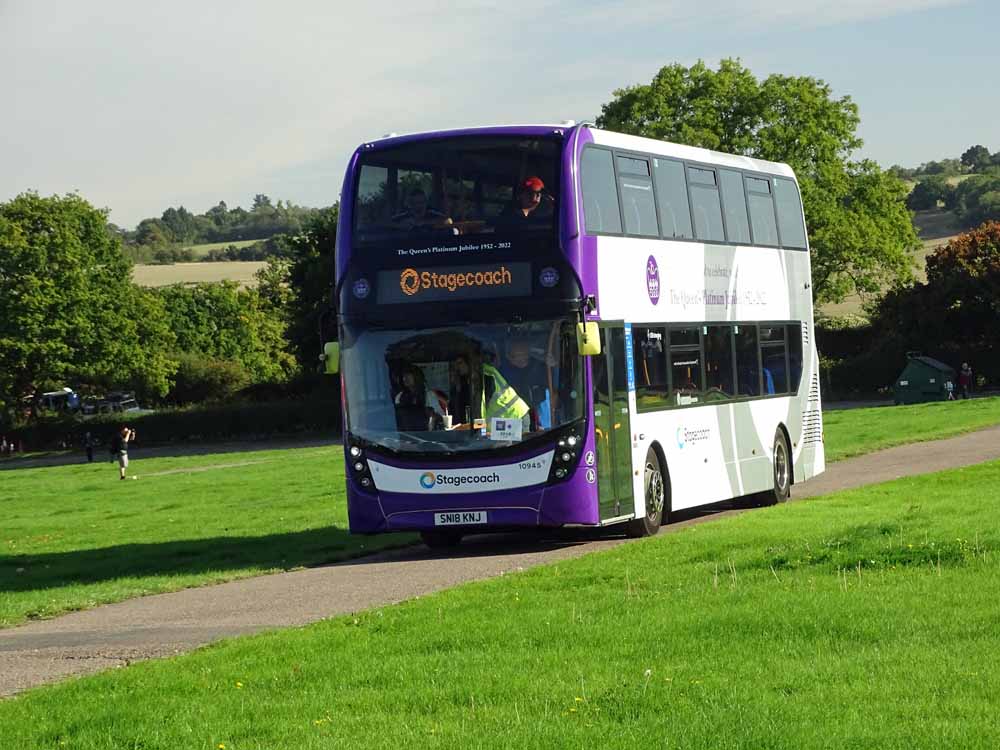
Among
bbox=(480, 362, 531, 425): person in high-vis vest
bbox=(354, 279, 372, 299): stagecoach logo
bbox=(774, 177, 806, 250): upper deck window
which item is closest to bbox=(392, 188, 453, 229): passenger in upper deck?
bbox=(354, 279, 372, 299): stagecoach logo

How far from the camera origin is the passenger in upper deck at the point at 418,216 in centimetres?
1897

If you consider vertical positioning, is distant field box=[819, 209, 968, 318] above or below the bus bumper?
above

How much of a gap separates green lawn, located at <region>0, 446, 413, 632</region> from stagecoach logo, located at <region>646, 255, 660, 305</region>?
4809 mm

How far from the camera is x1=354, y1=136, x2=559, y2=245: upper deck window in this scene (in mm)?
18797

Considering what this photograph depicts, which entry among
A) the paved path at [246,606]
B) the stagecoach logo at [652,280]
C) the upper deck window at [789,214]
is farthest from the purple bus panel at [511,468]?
the upper deck window at [789,214]

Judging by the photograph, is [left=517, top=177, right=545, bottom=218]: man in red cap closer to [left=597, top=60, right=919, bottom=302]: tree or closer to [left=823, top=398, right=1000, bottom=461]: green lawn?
[left=823, top=398, right=1000, bottom=461]: green lawn

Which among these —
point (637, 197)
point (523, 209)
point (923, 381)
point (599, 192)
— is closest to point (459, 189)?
point (523, 209)

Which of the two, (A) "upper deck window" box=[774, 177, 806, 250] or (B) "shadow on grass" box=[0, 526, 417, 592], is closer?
(B) "shadow on grass" box=[0, 526, 417, 592]

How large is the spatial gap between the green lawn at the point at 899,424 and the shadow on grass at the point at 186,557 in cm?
1447

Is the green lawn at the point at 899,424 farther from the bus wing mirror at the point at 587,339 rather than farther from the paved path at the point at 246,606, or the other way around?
the bus wing mirror at the point at 587,339

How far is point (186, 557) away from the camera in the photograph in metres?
21.8

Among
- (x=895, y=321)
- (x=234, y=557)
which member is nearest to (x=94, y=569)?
(x=234, y=557)

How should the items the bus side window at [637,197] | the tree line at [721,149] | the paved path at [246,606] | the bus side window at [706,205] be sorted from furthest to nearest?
the tree line at [721,149] → the bus side window at [706,205] → the bus side window at [637,197] → the paved path at [246,606]

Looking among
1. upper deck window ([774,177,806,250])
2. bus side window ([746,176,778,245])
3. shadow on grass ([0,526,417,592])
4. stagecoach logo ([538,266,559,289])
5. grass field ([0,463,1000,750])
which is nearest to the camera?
grass field ([0,463,1000,750])
